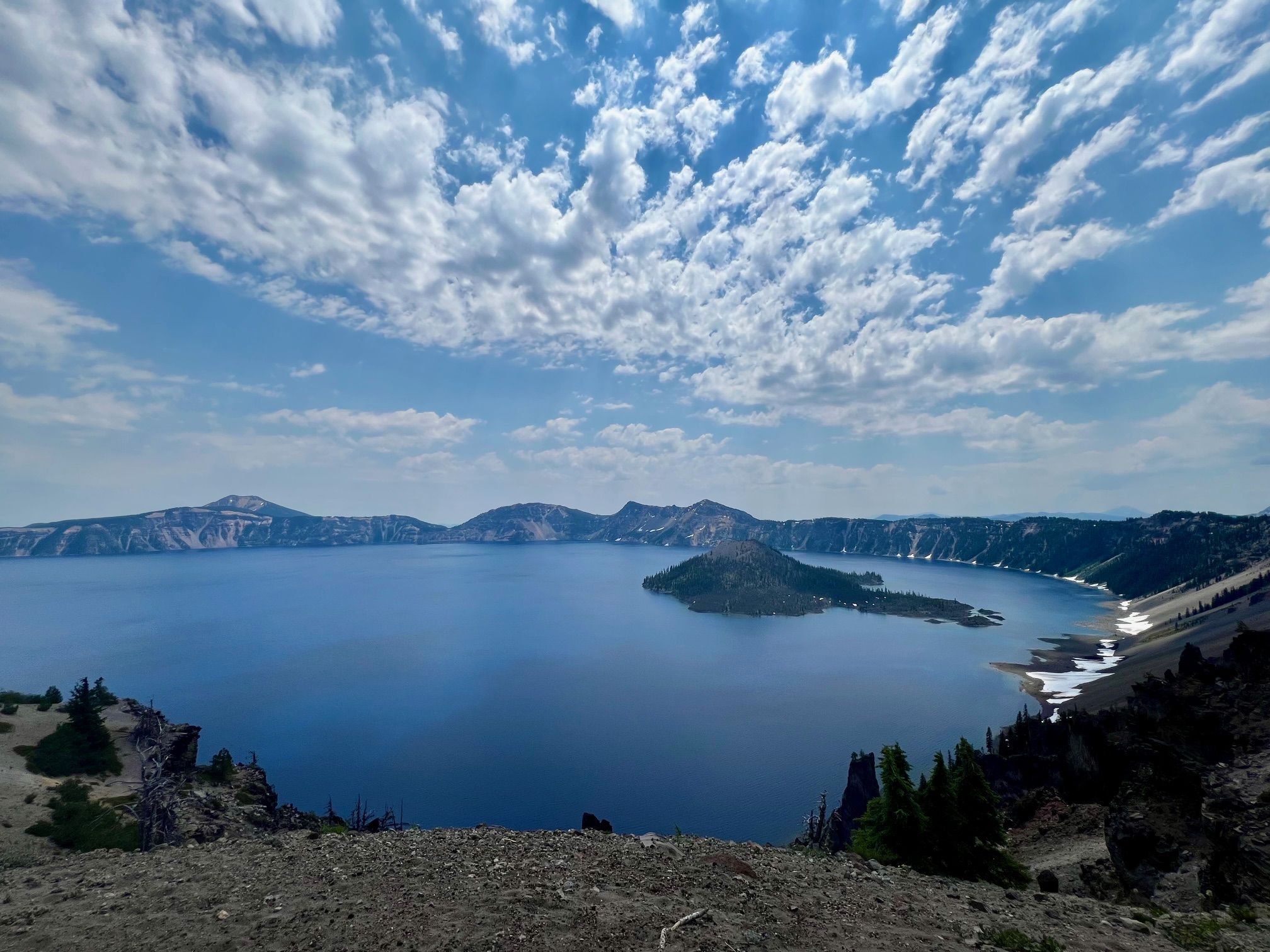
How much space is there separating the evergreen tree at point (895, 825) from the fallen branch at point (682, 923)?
1402 cm

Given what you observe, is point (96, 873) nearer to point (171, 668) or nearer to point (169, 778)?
point (169, 778)

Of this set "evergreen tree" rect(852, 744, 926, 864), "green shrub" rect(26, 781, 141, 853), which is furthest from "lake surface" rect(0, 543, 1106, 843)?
"evergreen tree" rect(852, 744, 926, 864)

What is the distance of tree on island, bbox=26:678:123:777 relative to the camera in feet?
180

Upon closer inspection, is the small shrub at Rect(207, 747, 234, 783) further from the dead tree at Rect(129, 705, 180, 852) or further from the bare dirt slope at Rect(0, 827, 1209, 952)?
the bare dirt slope at Rect(0, 827, 1209, 952)

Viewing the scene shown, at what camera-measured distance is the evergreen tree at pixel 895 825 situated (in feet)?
80.1

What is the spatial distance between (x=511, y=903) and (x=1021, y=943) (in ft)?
42.7

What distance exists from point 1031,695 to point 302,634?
222070 millimetres

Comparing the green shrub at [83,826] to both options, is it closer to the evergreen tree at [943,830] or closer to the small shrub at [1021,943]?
the evergreen tree at [943,830]

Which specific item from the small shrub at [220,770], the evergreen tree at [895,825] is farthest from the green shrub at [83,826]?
the evergreen tree at [895,825]

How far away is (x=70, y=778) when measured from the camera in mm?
51656

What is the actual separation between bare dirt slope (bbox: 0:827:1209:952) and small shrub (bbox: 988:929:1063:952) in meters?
0.47

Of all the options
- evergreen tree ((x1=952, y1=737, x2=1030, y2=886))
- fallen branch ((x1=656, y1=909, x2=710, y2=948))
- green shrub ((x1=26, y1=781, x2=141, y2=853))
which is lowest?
green shrub ((x1=26, y1=781, x2=141, y2=853))

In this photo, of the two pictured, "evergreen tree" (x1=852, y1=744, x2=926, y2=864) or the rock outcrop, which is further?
"evergreen tree" (x1=852, y1=744, x2=926, y2=864)

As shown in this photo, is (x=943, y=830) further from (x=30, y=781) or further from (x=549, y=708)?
(x=549, y=708)
